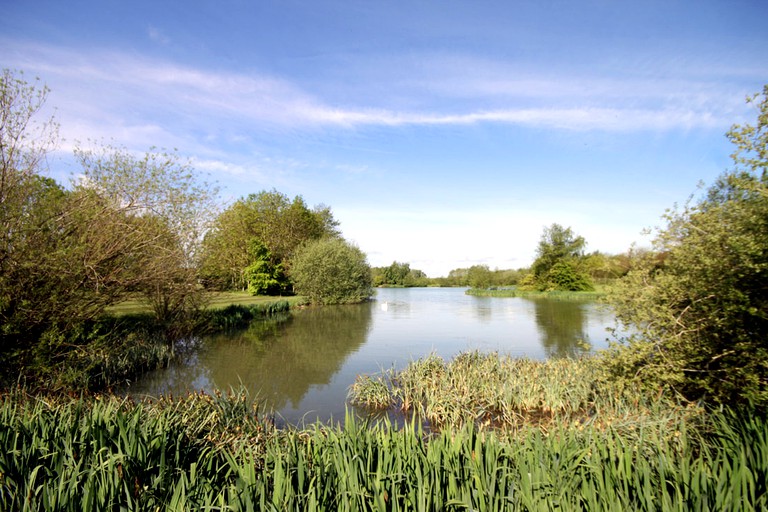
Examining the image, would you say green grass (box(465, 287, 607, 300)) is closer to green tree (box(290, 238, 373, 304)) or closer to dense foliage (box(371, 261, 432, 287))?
green tree (box(290, 238, 373, 304))

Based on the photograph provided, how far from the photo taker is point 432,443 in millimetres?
3268

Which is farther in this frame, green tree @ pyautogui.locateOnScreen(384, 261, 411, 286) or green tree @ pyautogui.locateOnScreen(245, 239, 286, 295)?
green tree @ pyautogui.locateOnScreen(384, 261, 411, 286)

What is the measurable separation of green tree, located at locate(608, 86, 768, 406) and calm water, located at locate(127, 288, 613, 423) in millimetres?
1100

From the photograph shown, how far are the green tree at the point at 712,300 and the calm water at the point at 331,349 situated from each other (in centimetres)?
110

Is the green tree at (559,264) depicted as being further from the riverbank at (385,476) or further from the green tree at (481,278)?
the riverbank at (385,476)

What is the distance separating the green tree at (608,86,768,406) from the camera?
4.43 meters

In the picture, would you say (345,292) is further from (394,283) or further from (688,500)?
(394,283)

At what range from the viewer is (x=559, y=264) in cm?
5381

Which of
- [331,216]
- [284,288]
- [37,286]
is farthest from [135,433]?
[331,216]

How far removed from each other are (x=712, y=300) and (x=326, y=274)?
1223 inches

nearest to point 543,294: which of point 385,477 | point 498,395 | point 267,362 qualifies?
point 267,362

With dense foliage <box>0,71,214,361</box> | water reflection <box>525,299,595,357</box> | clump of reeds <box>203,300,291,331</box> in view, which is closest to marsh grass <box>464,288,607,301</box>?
water reflection <box>525,299,595,357</box>

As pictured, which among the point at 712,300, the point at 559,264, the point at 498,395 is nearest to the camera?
the point at 712,300

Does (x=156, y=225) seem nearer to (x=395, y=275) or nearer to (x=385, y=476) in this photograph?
(x=385, y=476)
